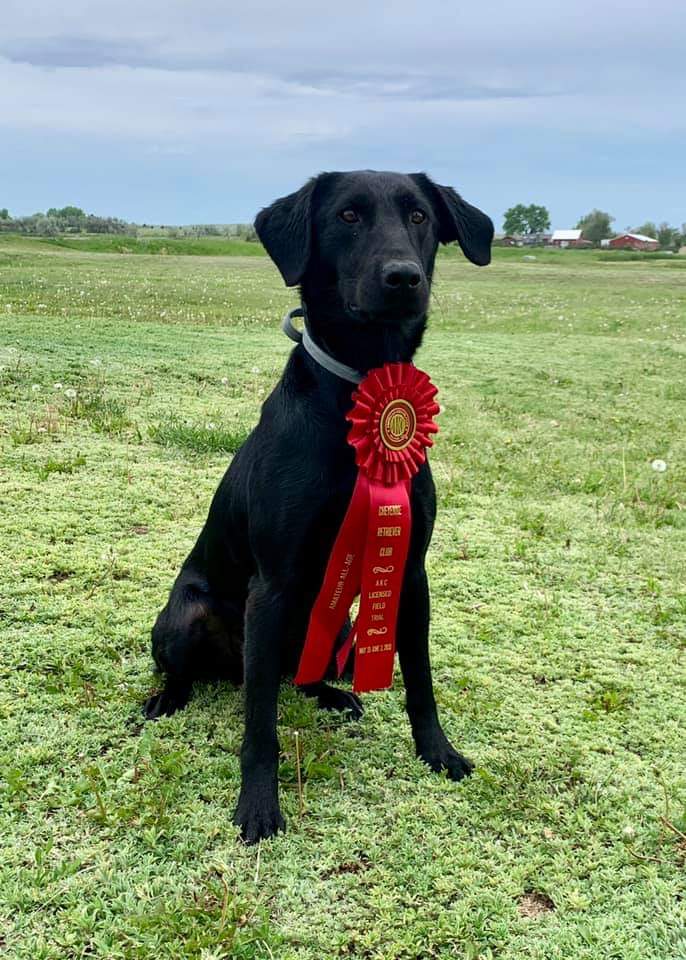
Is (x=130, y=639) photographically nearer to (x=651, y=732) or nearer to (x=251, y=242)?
(x=651, y=732)

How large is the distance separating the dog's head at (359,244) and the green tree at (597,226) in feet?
288

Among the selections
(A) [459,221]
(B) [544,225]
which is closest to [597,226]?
(B) [544,225]

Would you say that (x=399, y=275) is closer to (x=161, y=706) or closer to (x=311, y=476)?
(x=311, y=476)

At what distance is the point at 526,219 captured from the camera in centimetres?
8600

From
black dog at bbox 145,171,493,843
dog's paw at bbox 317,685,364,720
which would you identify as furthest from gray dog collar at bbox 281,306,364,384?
dog's paw at bbox 317,685,364,720

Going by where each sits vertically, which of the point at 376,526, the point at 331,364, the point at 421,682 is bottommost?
the point at 421,682

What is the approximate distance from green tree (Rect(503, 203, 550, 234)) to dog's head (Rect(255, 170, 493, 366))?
87.2 m

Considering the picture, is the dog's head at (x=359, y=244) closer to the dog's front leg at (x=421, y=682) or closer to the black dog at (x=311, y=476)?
the black dog at (x=311, y=476)

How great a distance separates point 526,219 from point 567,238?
1169cm

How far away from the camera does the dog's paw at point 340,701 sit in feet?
10.3

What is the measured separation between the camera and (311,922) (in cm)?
214

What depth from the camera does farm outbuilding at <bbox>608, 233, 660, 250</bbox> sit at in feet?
277

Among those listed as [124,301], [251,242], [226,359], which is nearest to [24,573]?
[226,359]

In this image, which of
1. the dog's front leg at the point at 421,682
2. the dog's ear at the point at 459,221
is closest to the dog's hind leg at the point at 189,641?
the dog's front leg at the point at 421,682
